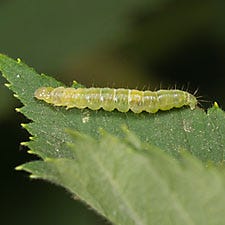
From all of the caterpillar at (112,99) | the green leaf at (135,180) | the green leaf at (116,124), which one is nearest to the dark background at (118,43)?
the caterpillar at (112,99)

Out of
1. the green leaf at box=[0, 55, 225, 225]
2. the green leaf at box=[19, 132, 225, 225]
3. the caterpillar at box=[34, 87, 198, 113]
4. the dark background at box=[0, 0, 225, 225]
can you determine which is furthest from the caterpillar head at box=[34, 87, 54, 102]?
the dark background at box=[0, 0, 225, 225]

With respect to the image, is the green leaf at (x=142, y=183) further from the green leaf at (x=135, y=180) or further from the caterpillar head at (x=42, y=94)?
the caterpillar head at (x=42, y=94)

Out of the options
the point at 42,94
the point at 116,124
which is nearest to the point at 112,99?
the point at 116,124

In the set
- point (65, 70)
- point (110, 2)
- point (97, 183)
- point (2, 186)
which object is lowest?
point (97, 183)

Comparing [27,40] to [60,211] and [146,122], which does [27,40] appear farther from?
[146,122]

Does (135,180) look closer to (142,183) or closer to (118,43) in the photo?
(142,183)

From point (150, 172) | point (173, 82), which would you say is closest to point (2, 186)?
point (173, 82)
